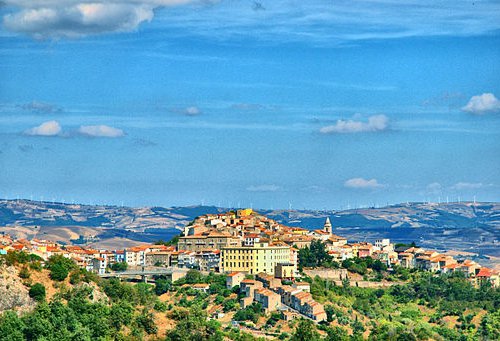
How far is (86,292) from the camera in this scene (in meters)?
60.2

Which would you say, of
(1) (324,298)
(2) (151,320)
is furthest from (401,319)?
(2) (151,320)

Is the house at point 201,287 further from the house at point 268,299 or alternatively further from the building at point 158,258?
the building at point 158,258

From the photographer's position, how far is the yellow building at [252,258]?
283 ft

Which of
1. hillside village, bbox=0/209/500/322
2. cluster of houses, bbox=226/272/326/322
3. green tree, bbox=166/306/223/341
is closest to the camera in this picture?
green tree, bbox=166/306/223/341

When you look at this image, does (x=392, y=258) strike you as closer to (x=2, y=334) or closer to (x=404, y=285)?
(x=404, y=285)

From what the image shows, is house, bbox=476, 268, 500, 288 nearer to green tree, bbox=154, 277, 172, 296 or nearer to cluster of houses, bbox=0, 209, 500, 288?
cluster of houses, bbox=0, 209, 500, 288

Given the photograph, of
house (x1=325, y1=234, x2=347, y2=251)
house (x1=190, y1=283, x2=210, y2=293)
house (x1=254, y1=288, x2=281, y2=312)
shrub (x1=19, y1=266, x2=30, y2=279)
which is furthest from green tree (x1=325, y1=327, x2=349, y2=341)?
house (x1=325, y1=234, x2=347, y2=251)

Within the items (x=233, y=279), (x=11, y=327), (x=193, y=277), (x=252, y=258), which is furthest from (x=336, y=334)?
(x=11, y=327)

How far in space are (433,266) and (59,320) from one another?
54.4 m

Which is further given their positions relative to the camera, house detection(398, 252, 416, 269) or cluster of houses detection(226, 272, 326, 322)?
house detection(398, 252, 416, 269)

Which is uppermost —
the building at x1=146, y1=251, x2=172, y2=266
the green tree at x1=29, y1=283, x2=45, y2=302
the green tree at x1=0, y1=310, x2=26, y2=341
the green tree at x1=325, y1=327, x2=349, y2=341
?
the building at x1=146, y1=251, x2=172, y2=266

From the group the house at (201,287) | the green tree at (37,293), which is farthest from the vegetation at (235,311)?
the house at (201,287)

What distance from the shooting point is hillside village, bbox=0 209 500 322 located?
78631 millimetres

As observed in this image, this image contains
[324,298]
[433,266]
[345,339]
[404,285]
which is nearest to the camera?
[345,339]
